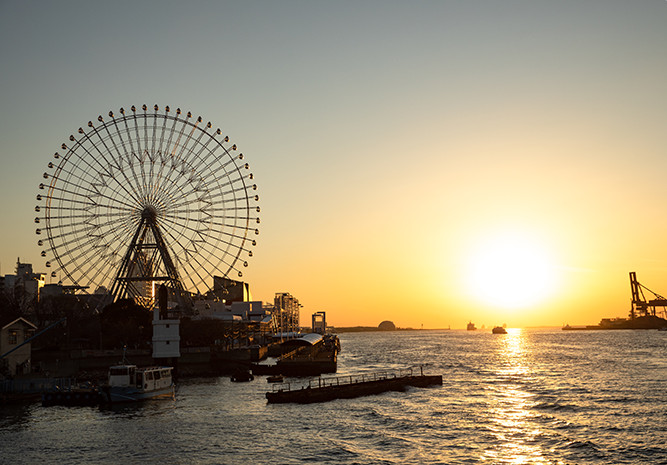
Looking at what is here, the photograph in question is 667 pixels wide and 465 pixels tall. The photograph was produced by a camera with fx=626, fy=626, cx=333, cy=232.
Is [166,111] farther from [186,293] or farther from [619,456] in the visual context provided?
[619,456]

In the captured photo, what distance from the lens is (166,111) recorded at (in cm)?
10569

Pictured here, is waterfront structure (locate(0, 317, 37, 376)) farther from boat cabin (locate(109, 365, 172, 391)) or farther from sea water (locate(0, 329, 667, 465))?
boat cabin (locate(109, 365, 172, 391))

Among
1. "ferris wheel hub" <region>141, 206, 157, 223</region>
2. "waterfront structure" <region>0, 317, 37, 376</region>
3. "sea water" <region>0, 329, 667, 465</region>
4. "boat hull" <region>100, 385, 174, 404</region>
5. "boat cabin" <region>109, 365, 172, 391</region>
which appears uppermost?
"ferris wheel hub" <region>141, 206, 157, 223</region>

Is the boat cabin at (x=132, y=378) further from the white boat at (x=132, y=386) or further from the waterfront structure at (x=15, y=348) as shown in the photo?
the waterfront structure at (x=15, y=348)

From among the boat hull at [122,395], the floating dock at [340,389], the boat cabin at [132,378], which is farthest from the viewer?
the boat cabin at [132,378]

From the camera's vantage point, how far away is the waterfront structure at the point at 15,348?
83550 mm

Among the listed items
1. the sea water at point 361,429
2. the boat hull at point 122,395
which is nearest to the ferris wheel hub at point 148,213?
the sea water at point 361,429

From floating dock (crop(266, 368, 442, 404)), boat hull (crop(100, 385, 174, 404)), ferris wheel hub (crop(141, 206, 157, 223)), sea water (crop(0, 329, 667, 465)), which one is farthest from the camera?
ferris wheel hub (crop(141, 206, 157, 223))

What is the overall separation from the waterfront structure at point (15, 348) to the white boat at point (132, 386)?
17.5m

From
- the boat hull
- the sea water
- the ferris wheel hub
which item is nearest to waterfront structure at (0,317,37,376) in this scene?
the sea water

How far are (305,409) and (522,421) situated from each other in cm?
2319

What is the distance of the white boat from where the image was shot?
7425 cm

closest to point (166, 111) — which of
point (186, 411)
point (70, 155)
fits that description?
point (70, 155)

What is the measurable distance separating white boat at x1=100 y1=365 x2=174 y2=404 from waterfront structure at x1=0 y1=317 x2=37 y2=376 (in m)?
17.5
